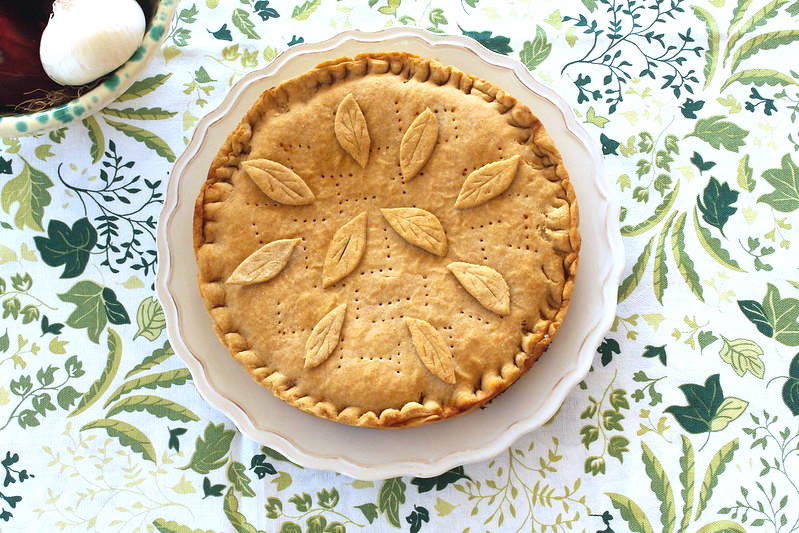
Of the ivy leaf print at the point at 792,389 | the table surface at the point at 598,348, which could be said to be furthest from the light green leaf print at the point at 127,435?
the ivy leaf print at the point at 792,389

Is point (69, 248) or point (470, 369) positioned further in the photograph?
point (69, 248)

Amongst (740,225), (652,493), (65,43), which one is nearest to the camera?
(65,43)

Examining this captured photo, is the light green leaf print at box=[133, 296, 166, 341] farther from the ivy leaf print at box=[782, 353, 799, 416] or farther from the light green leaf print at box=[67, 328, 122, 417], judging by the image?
the ivy leaf print at box=[782, 353, 799, 416]

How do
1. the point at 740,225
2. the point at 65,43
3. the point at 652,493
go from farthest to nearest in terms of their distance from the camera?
the point at 740,225, the point at 652,493, the point at 65,43

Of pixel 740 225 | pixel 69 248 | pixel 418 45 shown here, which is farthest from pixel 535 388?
pixel 69 248

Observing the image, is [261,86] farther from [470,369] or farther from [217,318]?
[470,369]

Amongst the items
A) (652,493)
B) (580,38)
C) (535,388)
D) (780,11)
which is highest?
(780,11)

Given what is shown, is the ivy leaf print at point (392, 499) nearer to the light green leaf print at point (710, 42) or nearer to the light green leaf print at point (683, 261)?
the light green leaf print at point (683, 261)

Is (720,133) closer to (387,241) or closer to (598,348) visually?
(598,348)

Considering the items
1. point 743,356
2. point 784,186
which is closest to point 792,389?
point 743,356
